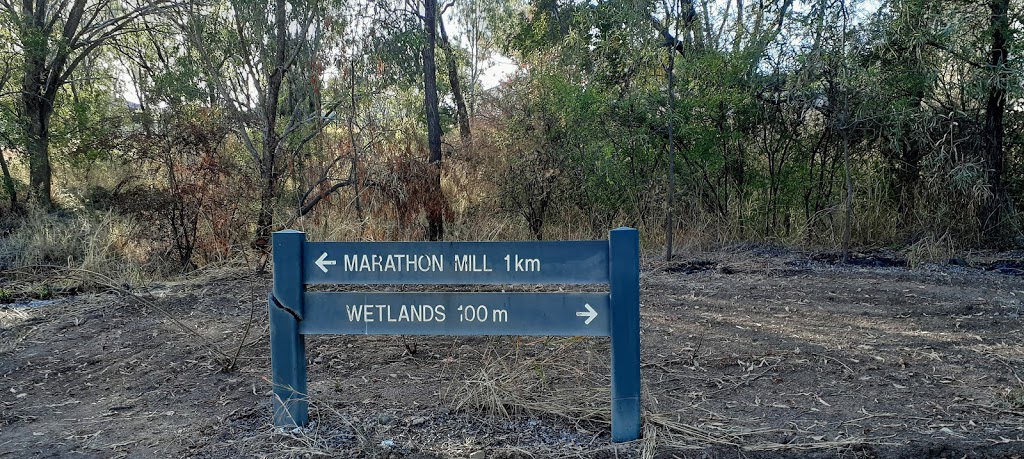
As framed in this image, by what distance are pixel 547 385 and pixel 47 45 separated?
14750 mm

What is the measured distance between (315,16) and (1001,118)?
9.94 m

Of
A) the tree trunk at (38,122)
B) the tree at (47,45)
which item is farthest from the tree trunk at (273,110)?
the tree trunk at (38,122)

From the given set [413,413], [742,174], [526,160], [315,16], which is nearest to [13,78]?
[315,16]

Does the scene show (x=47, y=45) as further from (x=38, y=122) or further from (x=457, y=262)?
(x=457, y=262)

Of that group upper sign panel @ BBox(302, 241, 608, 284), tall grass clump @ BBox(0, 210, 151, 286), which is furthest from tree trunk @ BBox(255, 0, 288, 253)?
upper sign panel @ BBox(302, 241, 608, 284)

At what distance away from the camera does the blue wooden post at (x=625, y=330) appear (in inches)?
126

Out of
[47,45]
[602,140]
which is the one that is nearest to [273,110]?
[602,140]

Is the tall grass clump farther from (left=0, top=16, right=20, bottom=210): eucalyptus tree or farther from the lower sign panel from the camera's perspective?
the lower sign panel

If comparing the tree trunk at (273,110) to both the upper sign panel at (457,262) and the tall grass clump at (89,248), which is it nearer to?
the tall grass clump at (89,248)

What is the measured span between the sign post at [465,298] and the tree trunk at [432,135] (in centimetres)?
679

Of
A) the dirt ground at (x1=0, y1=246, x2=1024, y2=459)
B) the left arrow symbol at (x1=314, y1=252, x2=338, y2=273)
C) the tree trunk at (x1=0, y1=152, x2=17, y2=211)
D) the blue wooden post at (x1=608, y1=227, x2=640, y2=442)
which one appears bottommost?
the dirt ground at (x1=0, y1=246, x2=1024, y2=459)

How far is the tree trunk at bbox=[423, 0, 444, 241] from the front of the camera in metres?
10.5

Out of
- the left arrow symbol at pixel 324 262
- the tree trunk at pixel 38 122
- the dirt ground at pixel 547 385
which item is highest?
the tree trunk at pixel 38 122

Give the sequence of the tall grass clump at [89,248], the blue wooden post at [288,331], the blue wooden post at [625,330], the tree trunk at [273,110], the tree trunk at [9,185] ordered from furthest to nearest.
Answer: the tree trunk at [9,185]
the tree trunk at [273,110]
the tall grass clump at [89,248]
the blue wooden post at [288,331]
the blue wooden post at [625,330]
